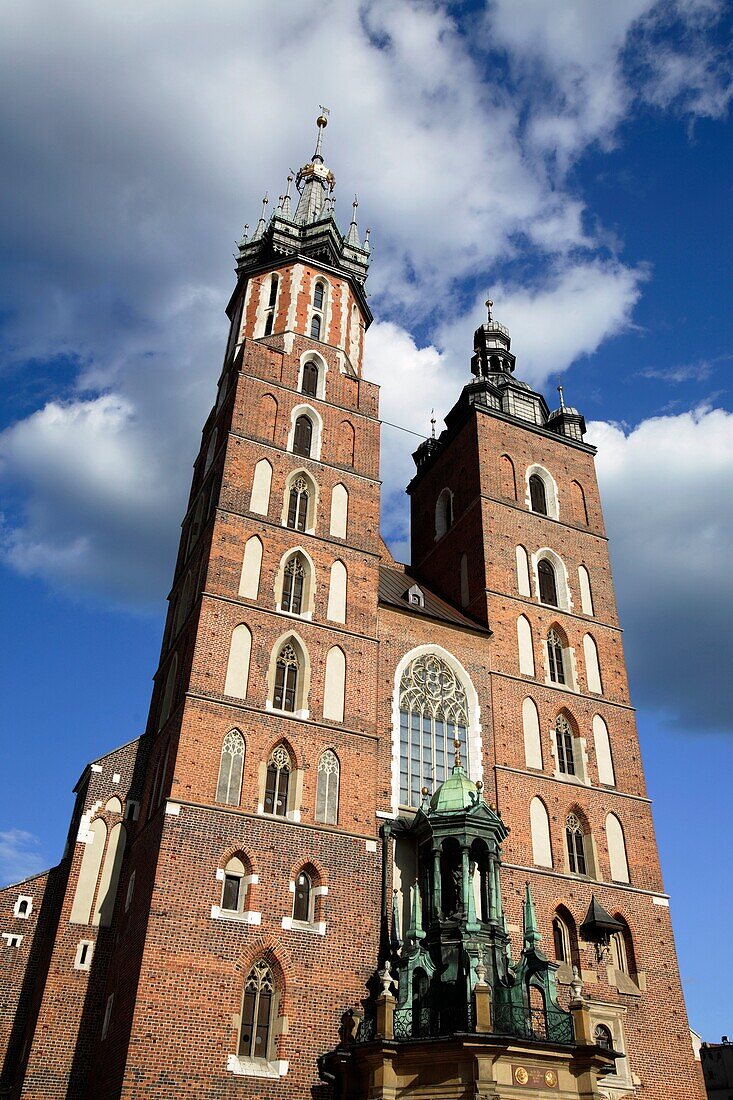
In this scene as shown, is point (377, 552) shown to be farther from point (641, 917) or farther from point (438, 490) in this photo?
point (641, 917)

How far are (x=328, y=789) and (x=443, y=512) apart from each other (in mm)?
13944

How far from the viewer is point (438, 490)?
111 feet

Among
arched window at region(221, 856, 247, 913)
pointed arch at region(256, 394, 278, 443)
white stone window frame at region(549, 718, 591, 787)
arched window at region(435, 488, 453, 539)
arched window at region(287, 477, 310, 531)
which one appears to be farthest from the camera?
arched window at region(435, 488, 453, 539)

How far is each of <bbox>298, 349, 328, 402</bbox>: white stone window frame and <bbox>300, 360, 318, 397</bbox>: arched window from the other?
6cm

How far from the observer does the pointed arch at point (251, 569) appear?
23.5 m

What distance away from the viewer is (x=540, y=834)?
23.8m

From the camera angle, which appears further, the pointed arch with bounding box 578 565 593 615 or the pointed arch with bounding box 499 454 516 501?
the pointed arch with bounding box 499 454 516 501

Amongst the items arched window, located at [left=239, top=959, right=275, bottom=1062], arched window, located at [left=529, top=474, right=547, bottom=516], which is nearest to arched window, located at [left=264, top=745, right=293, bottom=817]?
arched window, located at [left=239, top=959, right=275, bottom=1062]

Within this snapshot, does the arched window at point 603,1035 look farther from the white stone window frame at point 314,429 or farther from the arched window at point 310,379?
the arched window at point 310,379

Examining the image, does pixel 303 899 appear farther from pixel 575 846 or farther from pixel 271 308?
pixel 271 308

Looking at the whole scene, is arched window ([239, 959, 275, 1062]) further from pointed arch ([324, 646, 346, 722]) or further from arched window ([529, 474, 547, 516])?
arched window ([529, 474, 547, 516])

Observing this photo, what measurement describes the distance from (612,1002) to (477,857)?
5.52 metres

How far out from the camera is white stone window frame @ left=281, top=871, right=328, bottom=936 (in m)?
19.3

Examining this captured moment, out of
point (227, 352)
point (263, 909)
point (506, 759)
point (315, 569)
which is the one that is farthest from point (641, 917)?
point (227, 352)
